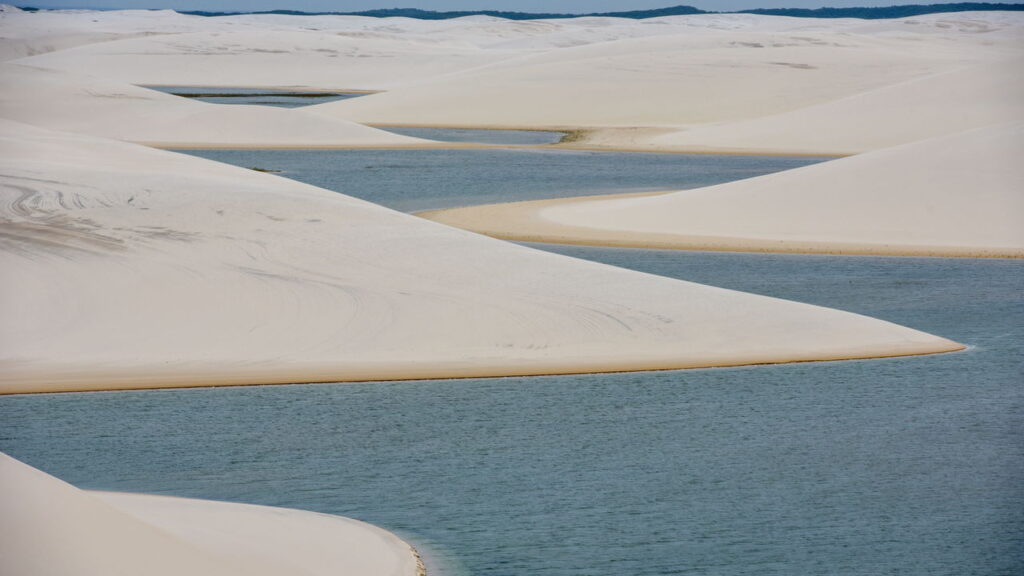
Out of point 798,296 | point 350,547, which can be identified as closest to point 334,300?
point 798,296

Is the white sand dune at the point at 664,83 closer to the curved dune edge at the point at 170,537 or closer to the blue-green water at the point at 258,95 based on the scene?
the blue-green water at the point at 258,95

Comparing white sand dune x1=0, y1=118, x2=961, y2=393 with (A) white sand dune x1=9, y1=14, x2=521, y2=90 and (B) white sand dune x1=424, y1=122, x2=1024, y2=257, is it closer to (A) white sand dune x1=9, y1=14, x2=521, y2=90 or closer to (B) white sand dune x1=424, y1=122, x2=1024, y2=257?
(B) white sand dune x1=424, y1=122, x2=1024, y2=257

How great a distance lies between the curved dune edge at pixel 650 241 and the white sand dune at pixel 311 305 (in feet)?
20.2

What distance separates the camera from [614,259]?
23344 mm

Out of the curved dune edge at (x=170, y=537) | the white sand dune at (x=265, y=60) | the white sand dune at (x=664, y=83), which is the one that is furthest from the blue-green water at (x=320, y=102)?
the curved dune edge at (x=170, y=537)

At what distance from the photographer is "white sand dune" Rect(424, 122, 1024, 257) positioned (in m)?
25.4

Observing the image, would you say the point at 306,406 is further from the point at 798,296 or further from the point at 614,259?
the point at 614,259

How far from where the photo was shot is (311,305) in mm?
16516

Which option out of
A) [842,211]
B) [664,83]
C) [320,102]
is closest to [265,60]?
[320,102]

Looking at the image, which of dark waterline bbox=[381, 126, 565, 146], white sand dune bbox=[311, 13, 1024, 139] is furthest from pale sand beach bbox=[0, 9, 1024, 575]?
white sand dune bbox=[311, 13, 1024, 139]

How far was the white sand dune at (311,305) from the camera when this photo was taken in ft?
48.9

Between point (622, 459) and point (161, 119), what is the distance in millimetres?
42079

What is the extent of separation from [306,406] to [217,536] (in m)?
5.06

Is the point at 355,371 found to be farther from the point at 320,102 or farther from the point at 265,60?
the point at 265,60
